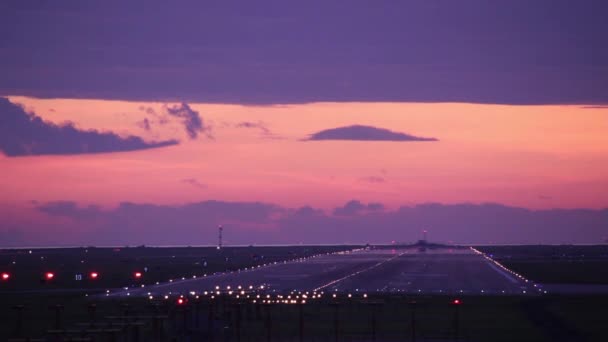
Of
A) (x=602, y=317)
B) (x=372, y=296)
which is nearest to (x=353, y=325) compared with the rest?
(x=602, y=317)

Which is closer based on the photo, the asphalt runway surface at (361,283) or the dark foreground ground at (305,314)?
the dark foreground ground at (305,314)

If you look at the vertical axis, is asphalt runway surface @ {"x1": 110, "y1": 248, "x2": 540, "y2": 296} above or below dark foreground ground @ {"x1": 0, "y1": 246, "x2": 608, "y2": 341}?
above

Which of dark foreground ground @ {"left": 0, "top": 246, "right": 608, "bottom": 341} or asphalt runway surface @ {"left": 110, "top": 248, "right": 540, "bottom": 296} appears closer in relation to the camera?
dark foreground ground @ {"left": 0, "top": 246, "right": 608, "bottom": 341}

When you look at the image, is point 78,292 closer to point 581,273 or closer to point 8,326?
point 8,326

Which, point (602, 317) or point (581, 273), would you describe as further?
point (581, 273)

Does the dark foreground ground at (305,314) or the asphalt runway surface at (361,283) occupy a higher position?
the asphalt runway surface at (361,283)

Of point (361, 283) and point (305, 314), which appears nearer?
point (305, 314)

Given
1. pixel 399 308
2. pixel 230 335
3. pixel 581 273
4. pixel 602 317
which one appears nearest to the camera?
pixel 230 335

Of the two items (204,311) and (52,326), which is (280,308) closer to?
(204,311)

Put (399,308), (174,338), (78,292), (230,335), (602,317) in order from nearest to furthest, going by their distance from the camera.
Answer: (174,338) → (230,335) → (602,317) → (399,308) → (78,292)

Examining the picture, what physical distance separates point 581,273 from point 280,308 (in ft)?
241

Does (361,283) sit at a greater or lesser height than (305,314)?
greater

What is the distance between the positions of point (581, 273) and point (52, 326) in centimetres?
9333

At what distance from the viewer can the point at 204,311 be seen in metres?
73.7
